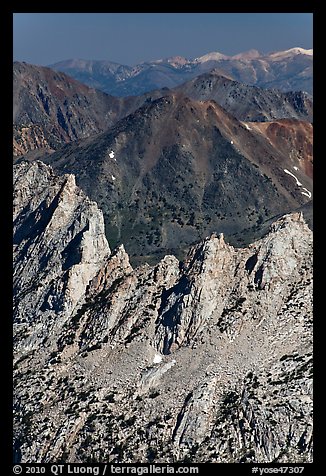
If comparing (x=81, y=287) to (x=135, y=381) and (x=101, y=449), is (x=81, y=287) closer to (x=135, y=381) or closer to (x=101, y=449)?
(x=135, y=381)

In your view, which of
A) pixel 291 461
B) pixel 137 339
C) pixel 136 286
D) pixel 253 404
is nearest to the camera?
pixel 291 461

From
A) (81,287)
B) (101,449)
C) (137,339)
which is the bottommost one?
(101,449)

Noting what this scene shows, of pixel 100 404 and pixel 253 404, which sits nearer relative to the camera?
pixel 253 404

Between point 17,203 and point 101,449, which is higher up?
point 17,203

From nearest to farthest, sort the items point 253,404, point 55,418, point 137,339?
point 253,404
point 55,418
point 137,339

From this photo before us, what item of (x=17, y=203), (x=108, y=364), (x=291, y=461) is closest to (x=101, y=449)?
(x=108, y=364)

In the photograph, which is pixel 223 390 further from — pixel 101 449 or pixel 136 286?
pixel 136 286
